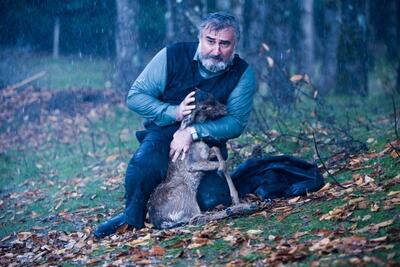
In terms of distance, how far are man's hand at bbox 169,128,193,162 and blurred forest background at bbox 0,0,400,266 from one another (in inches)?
33.1

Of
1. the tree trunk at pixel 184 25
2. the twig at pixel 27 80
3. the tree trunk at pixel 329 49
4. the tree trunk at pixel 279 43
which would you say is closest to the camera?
the tree trunk at pixel 279 43

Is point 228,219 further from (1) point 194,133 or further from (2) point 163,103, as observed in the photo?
(2) point 163,103

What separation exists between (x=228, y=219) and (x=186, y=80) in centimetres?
157

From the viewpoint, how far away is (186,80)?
6.91m

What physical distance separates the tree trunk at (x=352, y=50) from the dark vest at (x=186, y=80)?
9.42m

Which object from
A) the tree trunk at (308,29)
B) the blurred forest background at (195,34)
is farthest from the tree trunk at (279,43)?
the tree trunk at (308,29)

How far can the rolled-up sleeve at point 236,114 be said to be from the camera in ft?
22.0

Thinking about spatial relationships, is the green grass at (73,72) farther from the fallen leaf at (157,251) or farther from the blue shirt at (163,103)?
the fallen leaf at (157,251)

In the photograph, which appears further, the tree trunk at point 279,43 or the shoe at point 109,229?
the tree trunk at point 279,43

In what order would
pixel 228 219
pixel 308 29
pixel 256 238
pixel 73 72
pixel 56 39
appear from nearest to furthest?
1. pixel 256 238
2. pixel 228 219
3. pixel 73 72
4. pixel 308 29
5. pixel 56 39

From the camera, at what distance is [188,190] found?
6.59 m

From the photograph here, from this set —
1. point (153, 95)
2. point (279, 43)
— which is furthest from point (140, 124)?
point (153, 95)

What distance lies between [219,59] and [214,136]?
2.66ft

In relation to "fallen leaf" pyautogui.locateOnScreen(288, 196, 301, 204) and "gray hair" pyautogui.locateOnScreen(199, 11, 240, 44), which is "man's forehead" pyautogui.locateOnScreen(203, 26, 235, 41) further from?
"fallen leaf" pyautogui.locateOnScreen(288, 196, 301, 204)
